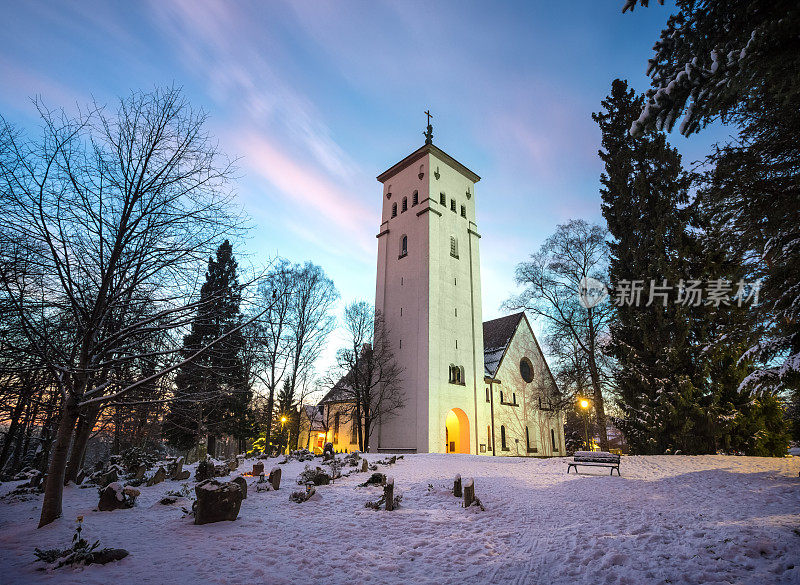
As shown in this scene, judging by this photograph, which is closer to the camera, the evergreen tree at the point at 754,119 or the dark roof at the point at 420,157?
the evergreen tree at the point at 754,119

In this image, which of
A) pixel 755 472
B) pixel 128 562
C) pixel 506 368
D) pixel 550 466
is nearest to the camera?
pixel 128 562

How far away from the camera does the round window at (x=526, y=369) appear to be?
32.6 metres

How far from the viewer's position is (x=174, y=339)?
713 centimetres

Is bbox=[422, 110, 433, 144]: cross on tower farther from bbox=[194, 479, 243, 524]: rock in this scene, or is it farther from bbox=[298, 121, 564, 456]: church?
bbox=[194, 479, 243, 524]: rock

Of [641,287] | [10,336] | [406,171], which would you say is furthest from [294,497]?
[406,171]

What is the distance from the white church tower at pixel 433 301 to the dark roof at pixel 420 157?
0.27 feet

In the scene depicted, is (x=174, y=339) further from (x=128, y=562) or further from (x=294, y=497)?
(x=294, y=497)

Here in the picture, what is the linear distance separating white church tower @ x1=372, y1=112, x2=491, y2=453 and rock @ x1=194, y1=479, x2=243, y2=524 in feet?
60.1

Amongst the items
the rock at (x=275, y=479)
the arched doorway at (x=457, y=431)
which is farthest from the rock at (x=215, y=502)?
the arched doorway at (x=457, y=431)

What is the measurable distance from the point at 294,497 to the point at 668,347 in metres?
15.0

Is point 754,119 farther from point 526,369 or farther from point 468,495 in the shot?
point 526,369

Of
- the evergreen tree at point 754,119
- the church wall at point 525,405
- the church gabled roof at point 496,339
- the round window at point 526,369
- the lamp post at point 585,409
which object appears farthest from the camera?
the round window at point 526,369

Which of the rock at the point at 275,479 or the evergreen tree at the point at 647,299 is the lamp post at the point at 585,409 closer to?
the evergreen tree at the point at 647,299

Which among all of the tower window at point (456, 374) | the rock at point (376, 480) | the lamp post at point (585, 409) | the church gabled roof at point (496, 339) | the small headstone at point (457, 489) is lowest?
the rock at point (376, 480)
